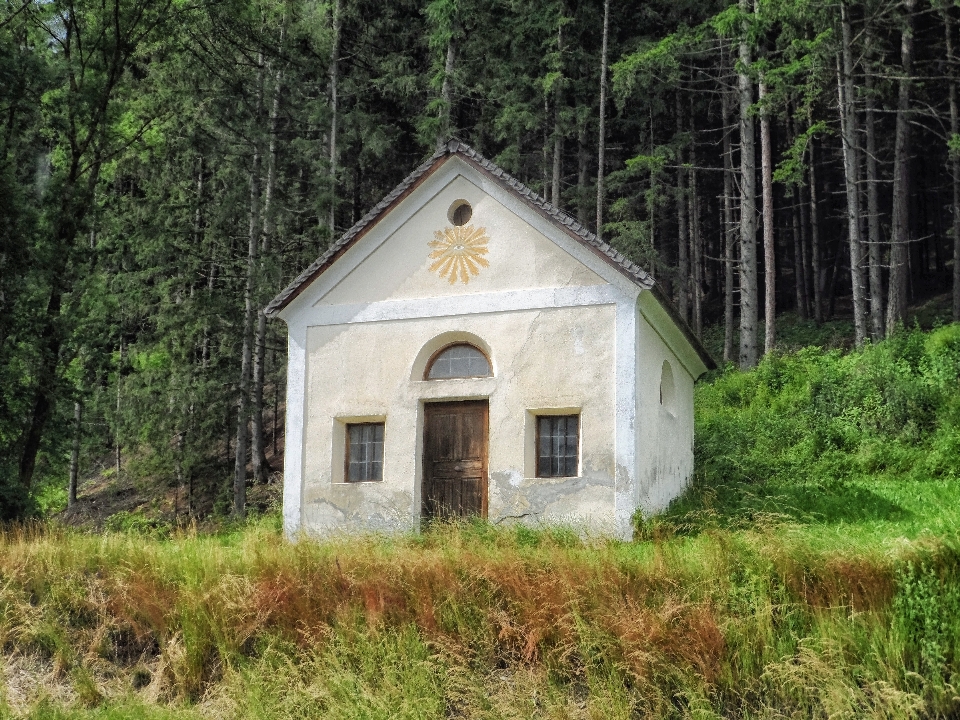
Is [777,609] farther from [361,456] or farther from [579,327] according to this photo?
[361,456]

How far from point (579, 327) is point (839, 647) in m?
6.87

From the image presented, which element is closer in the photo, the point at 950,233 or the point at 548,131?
the point at 548,131

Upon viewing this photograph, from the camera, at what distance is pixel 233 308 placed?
79.9 feet

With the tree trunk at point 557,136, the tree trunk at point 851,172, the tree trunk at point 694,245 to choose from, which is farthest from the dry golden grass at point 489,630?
the tree trunk at point 694,245

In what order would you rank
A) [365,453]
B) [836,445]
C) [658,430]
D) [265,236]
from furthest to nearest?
[265,236] < [836,445] < [658,430] < [365,453]

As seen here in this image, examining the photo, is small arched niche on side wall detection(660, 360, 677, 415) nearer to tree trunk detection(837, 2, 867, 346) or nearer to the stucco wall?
the stucco wall

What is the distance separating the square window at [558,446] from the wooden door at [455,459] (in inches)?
34.6

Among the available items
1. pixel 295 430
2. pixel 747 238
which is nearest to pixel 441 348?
pixel 295 430

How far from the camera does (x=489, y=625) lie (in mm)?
10391

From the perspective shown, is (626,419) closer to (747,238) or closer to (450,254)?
(450,254)

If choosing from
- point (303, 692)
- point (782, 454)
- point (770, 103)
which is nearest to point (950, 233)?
point (770, 103)

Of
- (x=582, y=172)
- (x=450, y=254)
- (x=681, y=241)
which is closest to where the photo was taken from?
(x=450, y=254)

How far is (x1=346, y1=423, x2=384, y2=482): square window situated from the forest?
5.49 metres

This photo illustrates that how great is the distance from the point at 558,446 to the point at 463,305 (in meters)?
2.57
